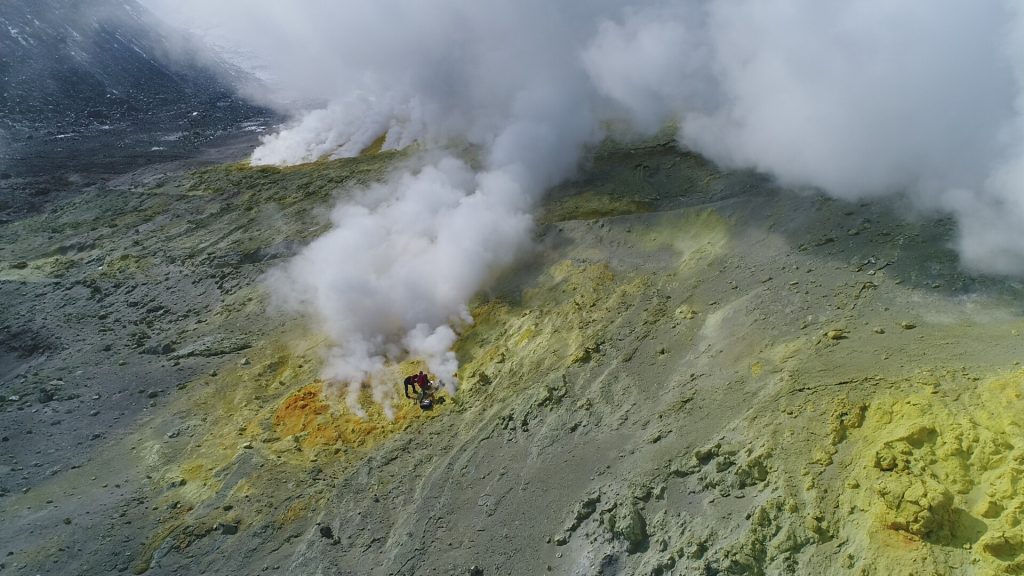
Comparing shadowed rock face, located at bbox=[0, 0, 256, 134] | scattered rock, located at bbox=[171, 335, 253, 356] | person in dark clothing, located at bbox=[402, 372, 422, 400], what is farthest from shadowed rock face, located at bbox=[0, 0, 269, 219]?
person in dark clothing, located at bbox=[402, 372, 422, 400]

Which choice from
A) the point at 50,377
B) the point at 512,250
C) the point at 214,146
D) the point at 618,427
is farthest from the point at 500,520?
the point at 214,146

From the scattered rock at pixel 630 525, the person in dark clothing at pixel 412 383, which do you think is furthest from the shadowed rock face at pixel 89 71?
the scattered rock at pixel 630 525

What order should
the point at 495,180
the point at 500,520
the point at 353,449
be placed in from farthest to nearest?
1. the point at 495,180
2. the point at 353,449
3. the point at 500,520

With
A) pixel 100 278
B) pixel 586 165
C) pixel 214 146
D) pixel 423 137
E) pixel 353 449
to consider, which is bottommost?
pixel 353 449

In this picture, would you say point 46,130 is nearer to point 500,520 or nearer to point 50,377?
point 50,377

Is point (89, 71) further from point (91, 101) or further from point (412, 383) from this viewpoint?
point (412, 383)

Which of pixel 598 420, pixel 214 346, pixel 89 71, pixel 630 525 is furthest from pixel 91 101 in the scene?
pixel 630 525

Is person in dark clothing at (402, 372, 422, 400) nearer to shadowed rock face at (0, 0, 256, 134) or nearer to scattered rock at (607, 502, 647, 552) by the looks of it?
scattered rock at (607, 502, 647, 552)

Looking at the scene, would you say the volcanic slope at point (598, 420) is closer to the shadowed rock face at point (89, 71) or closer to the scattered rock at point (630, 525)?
the scattered rock at point (630, 525)
